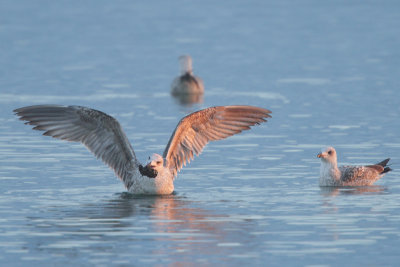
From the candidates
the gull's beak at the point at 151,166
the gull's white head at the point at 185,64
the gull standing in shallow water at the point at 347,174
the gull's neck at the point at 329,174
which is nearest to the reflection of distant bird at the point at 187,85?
the gull's white head at the point at 185,64

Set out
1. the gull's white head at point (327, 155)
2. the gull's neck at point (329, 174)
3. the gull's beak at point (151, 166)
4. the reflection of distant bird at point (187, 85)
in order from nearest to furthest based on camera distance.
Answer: the gull's beak at point (151, 166) → the gull's neck at point (329, 174) → the gull's white head at point (327, 155) → the reflection of distant bird at point (187, 85)

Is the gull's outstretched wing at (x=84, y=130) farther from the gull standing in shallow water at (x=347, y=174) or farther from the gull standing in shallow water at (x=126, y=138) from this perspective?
the gull standing in shallow water at (x=347, y=174)

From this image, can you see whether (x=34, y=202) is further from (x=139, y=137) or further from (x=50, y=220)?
(x=139, y=137)

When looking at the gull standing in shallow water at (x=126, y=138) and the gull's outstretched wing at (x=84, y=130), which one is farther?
the gull's outstretched wing at (x=84, y=130)

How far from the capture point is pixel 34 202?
1805 cm

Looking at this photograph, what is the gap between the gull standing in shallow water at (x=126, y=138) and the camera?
751 inches

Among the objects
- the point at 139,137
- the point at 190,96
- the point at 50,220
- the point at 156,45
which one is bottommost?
the point at 50,220

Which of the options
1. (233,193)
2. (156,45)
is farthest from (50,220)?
(156,45)

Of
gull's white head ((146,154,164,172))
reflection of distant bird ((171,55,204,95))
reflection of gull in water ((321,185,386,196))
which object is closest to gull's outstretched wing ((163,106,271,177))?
gull's white head ((146,154,164,172))

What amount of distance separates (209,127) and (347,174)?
253 cm

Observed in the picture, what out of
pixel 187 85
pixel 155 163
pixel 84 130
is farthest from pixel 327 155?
pixel 187 85

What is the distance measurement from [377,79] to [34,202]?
82.0 feet

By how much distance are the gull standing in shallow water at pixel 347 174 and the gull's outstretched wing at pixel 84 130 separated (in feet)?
10.9

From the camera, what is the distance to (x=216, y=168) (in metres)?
21.8
